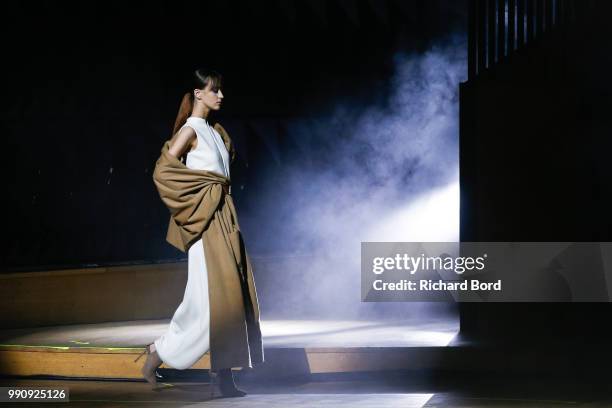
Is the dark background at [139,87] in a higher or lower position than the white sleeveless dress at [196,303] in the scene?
higher

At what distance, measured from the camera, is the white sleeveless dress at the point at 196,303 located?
387cm

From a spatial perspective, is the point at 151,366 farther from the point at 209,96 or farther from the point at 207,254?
the point at 209,96

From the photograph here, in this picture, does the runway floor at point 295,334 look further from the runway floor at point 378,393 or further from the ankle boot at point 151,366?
the ankle boot at point 151,366

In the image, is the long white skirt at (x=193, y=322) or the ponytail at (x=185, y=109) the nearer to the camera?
the long white skirt at (x=193, y=322)

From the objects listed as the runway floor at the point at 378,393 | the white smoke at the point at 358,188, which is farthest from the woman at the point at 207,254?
the white smoke at the point at 358,188

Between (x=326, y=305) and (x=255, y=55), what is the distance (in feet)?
13.5

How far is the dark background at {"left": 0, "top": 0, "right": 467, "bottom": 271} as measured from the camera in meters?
8.71

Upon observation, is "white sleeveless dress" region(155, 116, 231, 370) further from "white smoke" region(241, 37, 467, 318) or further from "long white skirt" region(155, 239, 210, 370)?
"white smoke" region(241, 37, 467, 318)

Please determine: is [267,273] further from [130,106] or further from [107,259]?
[130,106]

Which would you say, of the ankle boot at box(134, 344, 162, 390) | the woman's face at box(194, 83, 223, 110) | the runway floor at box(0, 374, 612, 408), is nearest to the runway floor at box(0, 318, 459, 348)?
the runway floor at box(0, 374, 612, 408)

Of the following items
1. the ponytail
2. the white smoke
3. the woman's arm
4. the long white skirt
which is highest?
the white smoke

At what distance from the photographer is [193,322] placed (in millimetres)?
3895

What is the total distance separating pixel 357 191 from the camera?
855cm

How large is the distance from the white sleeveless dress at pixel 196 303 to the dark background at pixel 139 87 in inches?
157
